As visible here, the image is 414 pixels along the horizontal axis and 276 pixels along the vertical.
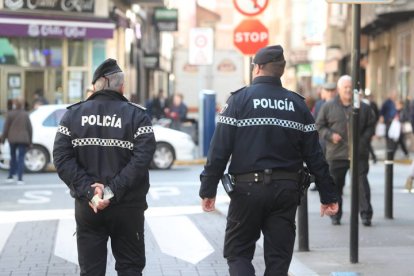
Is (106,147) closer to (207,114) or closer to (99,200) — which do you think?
(99,200)

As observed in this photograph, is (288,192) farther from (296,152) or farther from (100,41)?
(100,41)

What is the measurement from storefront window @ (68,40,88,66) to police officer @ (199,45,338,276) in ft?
91.7

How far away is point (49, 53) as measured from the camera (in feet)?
111

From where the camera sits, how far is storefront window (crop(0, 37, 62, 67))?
32906 mm

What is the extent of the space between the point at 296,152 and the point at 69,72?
91.5 ft

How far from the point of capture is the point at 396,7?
Answer: 97.6 ft

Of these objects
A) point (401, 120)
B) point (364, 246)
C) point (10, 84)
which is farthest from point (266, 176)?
point (10, 84)

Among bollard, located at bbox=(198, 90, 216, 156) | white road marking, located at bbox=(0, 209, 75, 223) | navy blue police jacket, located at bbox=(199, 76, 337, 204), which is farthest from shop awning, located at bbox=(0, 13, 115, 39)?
navy blue police jacket, located at bbox=(199, 76, 337, 204)

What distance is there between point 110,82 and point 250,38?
9861mm

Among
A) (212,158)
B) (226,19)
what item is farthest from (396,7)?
(226,19)

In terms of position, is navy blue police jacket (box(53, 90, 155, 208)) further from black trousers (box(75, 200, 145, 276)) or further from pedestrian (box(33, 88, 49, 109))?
pedestrian (box(33, 88, 49, 109))

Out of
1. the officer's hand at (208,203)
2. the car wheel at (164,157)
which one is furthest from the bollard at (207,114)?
the officer's hand at (208,203)

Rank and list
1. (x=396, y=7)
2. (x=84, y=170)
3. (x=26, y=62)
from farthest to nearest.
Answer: (x=26, y=62), (x=396, y=7), (x=84, y=170)

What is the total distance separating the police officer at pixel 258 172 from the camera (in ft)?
21.5
